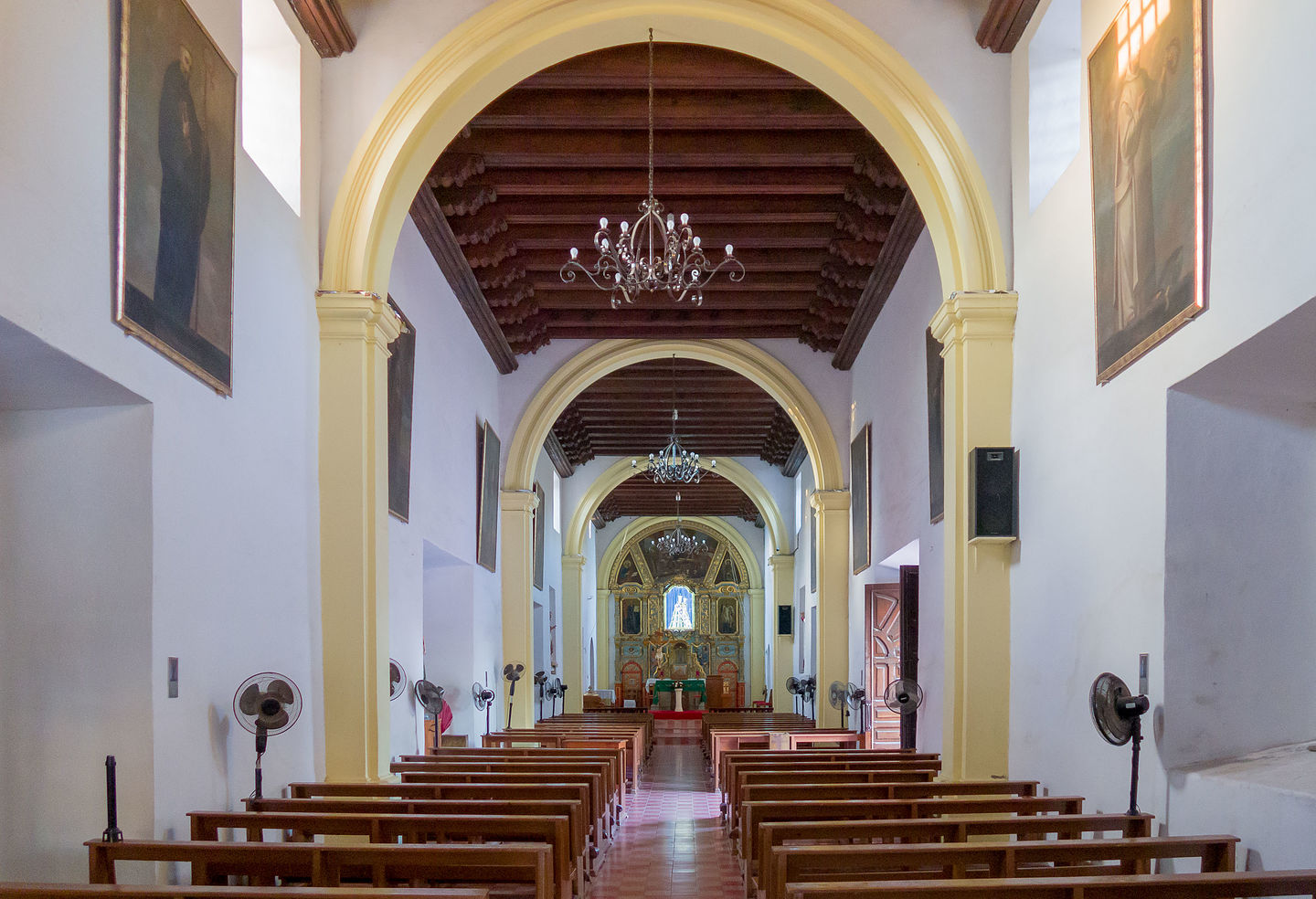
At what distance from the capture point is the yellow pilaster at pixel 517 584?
15633 mm

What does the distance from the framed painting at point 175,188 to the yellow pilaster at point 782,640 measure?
19748 millimetres

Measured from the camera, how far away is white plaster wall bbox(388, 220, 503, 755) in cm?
1057

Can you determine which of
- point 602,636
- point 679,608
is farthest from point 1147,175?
point 679,608

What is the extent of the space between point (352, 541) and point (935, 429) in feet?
16.1

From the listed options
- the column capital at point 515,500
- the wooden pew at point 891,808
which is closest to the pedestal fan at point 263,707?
the wooden pew at point 891,808

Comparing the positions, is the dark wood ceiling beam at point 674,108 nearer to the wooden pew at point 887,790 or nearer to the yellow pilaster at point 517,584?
the wooden pew at point 887,790

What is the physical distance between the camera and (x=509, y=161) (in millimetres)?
9805

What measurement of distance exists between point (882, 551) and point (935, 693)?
223 cm

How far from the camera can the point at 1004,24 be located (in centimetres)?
716

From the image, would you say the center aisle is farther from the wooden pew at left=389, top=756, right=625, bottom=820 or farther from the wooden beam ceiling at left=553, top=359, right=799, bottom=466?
the wooden beam ceiling at left=553, top=359, right=799, bottom=466

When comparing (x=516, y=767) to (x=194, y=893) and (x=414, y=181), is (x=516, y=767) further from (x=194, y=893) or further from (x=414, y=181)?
(x=194, y=893)

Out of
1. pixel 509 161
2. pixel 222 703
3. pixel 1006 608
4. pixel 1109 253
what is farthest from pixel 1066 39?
pixel 222 703

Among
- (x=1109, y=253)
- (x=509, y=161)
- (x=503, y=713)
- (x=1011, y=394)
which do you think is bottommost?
(x=503, y=713)

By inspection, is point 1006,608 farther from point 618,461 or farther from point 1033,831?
point 618,461
